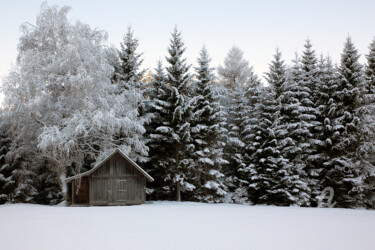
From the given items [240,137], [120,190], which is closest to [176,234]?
[120,190]

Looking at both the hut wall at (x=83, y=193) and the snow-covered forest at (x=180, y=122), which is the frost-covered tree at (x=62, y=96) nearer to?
the snow-covered forest at (x=180, y=122)

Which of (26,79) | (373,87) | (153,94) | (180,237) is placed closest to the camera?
(180,237)

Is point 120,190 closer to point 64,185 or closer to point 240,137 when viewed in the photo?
point 64,185

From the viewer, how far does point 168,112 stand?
32.2 meters

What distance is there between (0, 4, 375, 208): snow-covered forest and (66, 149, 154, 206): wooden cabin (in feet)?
4.34

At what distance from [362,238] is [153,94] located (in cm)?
2432

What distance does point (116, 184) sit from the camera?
28.6m

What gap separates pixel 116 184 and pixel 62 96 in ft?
26.1

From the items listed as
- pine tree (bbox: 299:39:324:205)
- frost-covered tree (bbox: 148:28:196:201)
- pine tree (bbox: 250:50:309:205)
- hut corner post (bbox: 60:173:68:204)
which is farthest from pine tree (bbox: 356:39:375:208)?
hut corner post (bbox: 60:173:68:204)

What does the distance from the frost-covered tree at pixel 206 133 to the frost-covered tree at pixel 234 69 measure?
36.9ft

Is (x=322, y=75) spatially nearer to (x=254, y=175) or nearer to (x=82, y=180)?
(x=254, y=175)

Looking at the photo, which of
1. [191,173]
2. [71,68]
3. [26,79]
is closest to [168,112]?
[191,173]

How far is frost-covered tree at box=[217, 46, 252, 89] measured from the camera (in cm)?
4462

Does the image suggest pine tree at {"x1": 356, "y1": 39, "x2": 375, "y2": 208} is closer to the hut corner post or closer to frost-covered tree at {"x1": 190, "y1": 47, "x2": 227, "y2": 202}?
frost-covered tree at {"x1": 190, "y1": 47, "x2": 227, "y2": 202}
